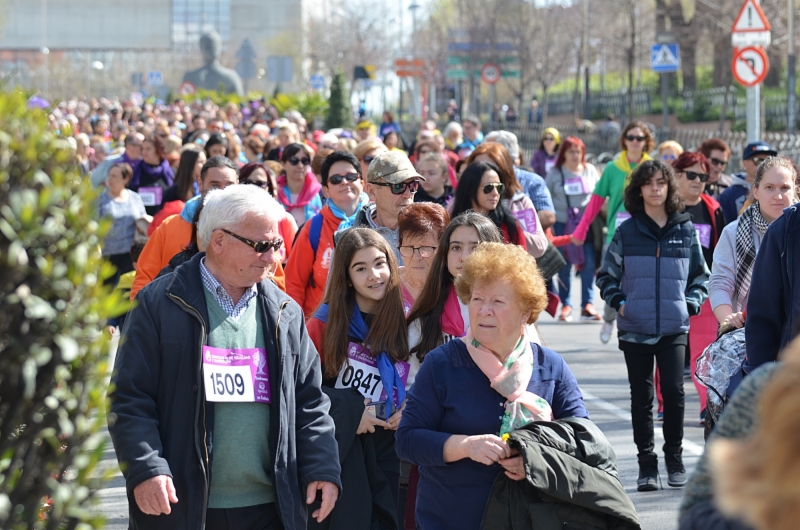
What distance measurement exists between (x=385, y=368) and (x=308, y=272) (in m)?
1.75

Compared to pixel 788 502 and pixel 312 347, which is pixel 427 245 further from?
pixel 788 502

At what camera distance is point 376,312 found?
572 cm

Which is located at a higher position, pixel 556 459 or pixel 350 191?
pixel 350 191

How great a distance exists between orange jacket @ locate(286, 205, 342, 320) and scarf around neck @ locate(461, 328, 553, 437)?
8.70ft

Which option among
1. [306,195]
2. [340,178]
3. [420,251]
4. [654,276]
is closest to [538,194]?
[306,195]

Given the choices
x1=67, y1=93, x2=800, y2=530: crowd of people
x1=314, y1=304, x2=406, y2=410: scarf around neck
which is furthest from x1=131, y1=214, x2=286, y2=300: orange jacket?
x1=314, y1=304, x2=406, y2=410: scarf around neck

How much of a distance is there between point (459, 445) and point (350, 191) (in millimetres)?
3886

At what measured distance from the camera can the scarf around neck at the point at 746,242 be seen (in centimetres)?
671

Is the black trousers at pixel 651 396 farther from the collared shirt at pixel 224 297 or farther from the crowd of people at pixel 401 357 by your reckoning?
the collared shirt at pixel 224 297

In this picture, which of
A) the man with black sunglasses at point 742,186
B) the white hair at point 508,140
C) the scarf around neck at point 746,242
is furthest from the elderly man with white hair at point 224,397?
the white hair at point 508,140

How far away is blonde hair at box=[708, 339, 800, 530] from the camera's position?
6.54ft

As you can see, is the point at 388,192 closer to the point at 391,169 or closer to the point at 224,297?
the point at 391,169

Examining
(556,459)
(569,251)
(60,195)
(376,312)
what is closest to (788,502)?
(60,195)

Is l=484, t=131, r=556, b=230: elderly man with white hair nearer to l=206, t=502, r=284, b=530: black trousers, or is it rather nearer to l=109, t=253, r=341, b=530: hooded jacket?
l=109, t=253, r=341, b=530: hooded jacket
